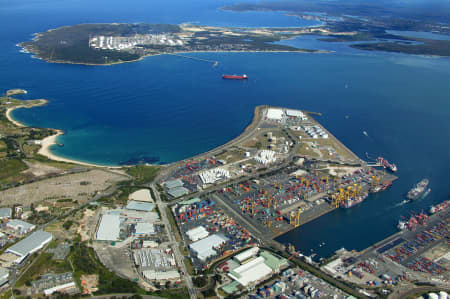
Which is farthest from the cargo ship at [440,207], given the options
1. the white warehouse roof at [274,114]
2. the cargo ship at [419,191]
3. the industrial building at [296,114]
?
the white warehouse roof at [274,114]

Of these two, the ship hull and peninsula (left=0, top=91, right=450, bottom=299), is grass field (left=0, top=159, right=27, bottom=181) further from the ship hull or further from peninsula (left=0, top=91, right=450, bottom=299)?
the ship hull

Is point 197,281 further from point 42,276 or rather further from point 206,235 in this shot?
point 42,276

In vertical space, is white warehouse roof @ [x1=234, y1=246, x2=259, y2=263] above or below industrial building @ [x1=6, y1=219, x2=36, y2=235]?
below

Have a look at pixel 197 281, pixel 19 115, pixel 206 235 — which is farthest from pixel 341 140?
pixel 19 115

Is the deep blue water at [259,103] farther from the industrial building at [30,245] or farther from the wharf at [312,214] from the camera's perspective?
the industrial building at [30,245]

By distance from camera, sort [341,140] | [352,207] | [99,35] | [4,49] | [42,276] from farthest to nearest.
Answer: [99,35], [4,49], [341,140], [352,207], [42,276]

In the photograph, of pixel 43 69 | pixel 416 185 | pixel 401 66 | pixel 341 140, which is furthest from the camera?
pixel 401 66

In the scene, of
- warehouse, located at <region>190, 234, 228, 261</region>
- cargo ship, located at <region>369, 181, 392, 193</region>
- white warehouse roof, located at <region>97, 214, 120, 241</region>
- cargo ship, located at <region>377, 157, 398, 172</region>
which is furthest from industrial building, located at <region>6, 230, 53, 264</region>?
cargo ship, located at <region>377, 157, 398, 172</region>
